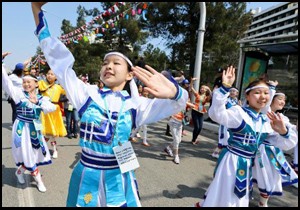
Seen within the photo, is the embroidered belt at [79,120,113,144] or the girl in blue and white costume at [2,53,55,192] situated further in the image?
the girl in blue and white costume at [2,53,55,192]

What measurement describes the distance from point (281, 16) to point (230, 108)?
81.1 m

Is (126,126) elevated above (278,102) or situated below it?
above

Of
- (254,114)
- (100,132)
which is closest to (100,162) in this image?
(100,132)

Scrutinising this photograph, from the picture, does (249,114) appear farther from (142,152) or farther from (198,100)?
(198,100)

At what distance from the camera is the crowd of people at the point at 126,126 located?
185cm

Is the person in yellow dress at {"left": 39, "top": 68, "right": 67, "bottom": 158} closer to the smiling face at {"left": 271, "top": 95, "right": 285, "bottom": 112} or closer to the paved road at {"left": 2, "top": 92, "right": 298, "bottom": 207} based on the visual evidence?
the paved road at {"left": 2, "top": 92, "right": 298, "bottom": 207}

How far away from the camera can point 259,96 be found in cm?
284

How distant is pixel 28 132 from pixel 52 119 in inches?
64.0

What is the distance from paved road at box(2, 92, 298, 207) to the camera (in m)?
3.43

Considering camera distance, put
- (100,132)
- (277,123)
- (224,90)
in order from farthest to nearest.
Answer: (277,123)
(224,90)
(100,132)

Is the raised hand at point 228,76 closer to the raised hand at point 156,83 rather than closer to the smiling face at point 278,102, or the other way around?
the raised hand at point 156,83

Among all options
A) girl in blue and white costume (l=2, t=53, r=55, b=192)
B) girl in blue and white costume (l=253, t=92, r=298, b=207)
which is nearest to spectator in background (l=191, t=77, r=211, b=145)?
girl in blue and white costume (l=253, t=92, r=298, b=207)

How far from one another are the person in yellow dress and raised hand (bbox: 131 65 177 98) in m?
3.86

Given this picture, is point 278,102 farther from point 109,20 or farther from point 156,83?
point 109,20
